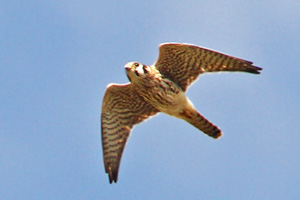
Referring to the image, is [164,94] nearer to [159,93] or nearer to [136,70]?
[159,93]

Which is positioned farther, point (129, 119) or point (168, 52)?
point (129, 119)

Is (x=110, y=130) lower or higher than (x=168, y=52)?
lower

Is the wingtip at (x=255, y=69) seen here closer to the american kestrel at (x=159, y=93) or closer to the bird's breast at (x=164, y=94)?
the american kestrel at (x=159, y=93)

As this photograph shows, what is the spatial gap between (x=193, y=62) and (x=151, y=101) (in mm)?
1127

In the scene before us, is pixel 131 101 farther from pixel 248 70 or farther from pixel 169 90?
pixel 248 70

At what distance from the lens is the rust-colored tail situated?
14.5 metres

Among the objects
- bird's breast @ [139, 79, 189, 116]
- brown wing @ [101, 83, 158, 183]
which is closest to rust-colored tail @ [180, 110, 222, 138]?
bird's breast @ [139, 79, 189, 116]

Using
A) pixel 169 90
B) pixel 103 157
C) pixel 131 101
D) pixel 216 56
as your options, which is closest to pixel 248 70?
pixel 216 56

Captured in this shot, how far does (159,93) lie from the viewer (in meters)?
14.2

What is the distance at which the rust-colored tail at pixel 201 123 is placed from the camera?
570 inches

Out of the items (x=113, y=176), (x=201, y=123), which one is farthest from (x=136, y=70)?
(x=113, y=176)

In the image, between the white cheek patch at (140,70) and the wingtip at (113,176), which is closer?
the white cheek patch at (140,70)

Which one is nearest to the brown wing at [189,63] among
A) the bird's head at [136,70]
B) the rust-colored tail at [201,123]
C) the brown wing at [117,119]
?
the bird's head at [136,70]

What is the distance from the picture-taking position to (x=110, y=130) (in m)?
15.1
